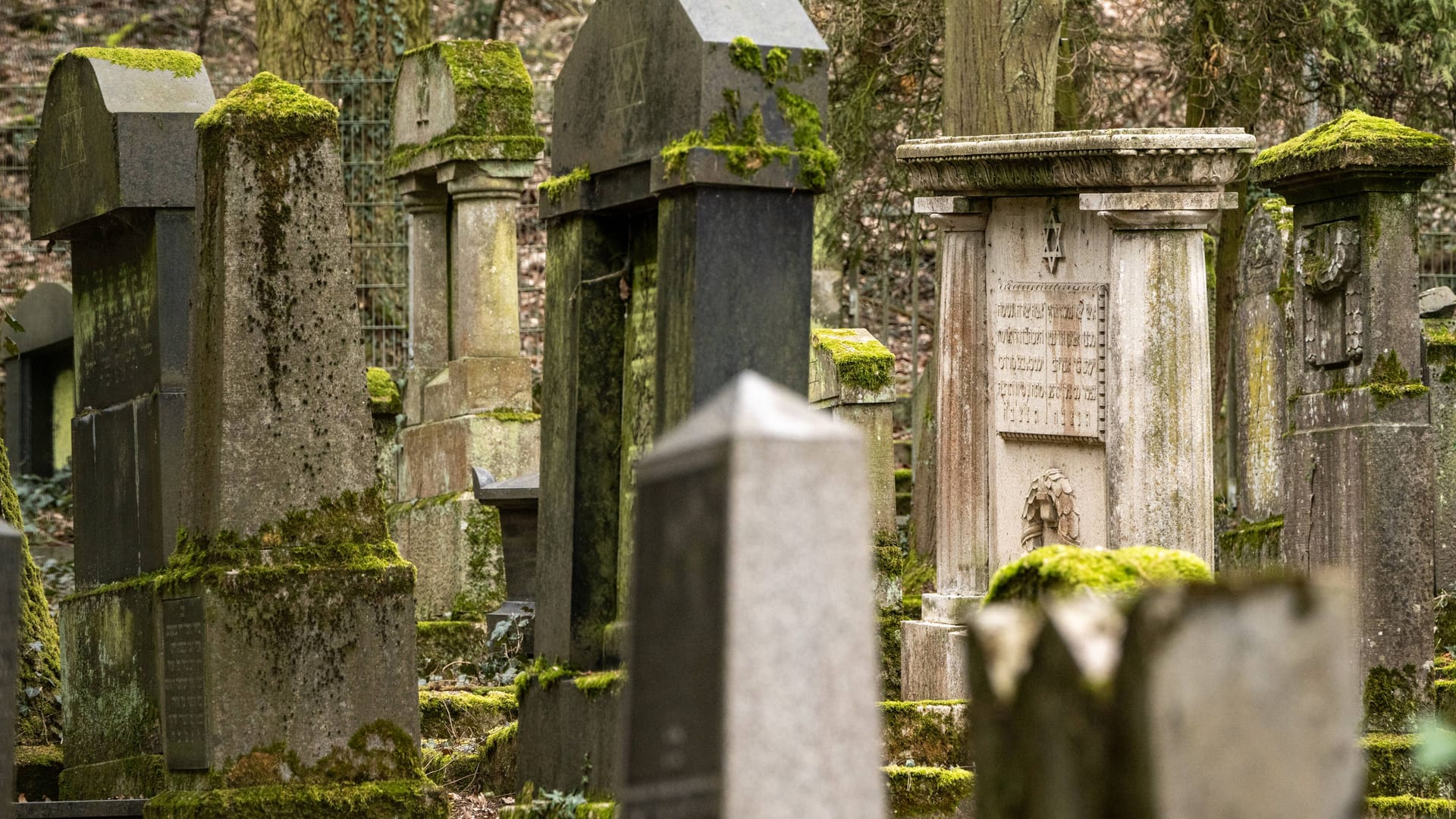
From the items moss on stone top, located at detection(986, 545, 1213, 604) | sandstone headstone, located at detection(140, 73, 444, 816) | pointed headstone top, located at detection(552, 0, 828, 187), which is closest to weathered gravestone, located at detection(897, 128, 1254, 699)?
pointed headstone top, located at detection(552, 0, 828, 187)

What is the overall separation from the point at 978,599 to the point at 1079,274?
1.53m

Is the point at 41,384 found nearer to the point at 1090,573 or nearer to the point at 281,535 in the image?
the point at 281,535

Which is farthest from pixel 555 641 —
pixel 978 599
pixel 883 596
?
pixel 883 596

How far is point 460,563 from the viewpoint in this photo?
1237cm

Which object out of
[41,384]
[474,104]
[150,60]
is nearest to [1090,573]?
[150,60]

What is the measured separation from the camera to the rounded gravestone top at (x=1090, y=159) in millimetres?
8273

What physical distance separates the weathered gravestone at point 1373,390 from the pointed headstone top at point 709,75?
9.69ft

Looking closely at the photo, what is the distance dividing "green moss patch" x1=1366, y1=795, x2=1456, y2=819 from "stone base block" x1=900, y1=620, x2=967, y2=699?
6.59 ft

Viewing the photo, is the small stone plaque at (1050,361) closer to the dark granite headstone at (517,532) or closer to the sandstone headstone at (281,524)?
the dark granite headstone at (517,532)

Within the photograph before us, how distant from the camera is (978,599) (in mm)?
9023

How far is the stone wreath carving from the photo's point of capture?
29.2 feet

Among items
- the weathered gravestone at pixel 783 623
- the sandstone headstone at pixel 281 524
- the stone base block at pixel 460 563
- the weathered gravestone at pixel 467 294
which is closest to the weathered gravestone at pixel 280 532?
the sandstone headstone at pixel 281 524

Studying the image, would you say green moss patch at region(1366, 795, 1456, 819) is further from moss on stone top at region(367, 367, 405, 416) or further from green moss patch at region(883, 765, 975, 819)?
moss on stone top at region(367, 367, 405, 416)

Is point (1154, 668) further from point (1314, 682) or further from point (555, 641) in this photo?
point (555, 641)
